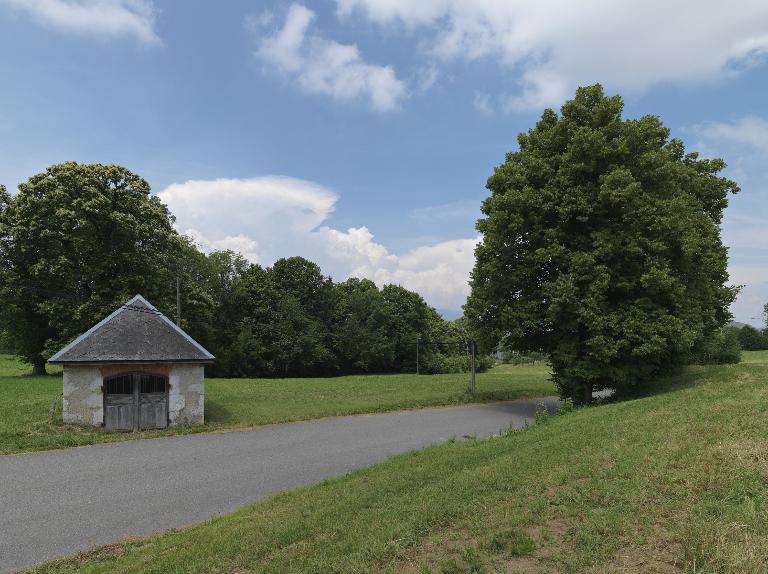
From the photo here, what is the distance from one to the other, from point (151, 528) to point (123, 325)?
12.8m

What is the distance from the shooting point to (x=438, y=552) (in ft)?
18.2

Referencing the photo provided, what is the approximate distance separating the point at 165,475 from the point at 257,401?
1364 cm

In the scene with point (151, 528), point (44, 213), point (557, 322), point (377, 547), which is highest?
point (44, 213)

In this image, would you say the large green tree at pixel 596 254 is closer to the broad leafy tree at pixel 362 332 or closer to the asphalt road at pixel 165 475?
the asphalt road at pixel 165 475

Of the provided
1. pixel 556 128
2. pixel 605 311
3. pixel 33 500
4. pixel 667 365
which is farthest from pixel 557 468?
pixel 556 128

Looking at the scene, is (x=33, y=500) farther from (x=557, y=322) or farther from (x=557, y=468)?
(x=557, y=322)

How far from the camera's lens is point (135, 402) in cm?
1764

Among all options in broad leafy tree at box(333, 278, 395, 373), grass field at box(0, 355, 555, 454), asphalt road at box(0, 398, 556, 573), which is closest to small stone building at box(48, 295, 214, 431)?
grass field at box(0, 355, 555, 454)

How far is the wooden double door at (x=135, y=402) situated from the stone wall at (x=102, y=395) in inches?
7.7

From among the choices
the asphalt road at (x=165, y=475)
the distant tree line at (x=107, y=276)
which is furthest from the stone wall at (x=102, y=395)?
the distant tree line at (x=107, y=276)

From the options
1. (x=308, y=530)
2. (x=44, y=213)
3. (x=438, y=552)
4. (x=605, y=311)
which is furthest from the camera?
(x=44, y=213)

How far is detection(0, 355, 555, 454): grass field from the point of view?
15.9 meters

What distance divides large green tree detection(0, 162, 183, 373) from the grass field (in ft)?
14.9

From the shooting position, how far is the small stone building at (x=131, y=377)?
56.4 ft
